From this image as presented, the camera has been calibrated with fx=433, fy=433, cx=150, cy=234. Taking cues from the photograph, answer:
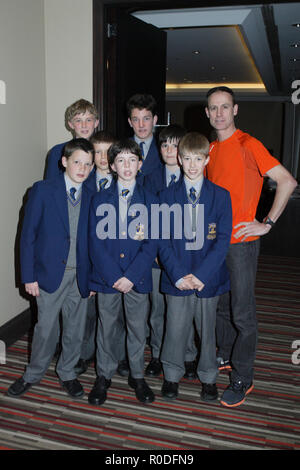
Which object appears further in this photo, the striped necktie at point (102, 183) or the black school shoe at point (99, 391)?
the striped necktie at point (102, 183)

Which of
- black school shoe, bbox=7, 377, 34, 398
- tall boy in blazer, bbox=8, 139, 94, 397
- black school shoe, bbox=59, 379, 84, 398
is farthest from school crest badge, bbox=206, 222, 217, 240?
black school shoe, bbox=7, 377, 34, 398

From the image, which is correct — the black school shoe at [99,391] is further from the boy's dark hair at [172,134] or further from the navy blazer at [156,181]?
the boy's dark hair at [172,134]

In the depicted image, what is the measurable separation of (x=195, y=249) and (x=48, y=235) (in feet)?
2.68

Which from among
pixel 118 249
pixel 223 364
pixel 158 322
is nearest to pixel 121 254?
pixel 118 249

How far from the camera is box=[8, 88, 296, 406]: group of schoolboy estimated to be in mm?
2342

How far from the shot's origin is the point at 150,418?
7.66ft

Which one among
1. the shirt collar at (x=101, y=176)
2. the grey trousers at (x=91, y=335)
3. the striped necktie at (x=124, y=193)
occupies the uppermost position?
the shirt collar at (x=101, y=176)

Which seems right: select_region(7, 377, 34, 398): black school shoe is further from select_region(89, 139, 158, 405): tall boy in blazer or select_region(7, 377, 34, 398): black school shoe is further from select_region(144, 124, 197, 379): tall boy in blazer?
select_region(144, 124, 197, 379): tall boy in blazer

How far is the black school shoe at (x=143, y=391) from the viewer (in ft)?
8.14

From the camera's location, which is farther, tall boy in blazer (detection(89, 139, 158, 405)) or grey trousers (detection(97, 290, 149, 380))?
grey trousers (detection(97, 290, 149, 380))

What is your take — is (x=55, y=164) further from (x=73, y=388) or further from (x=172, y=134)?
(x=73, y=388)

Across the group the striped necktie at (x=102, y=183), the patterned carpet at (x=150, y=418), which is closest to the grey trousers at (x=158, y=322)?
the patterned carpet at (x=150, y=418)

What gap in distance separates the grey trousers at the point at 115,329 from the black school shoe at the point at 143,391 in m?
0.04

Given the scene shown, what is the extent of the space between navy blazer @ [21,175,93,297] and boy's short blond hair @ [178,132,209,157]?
0.65m
